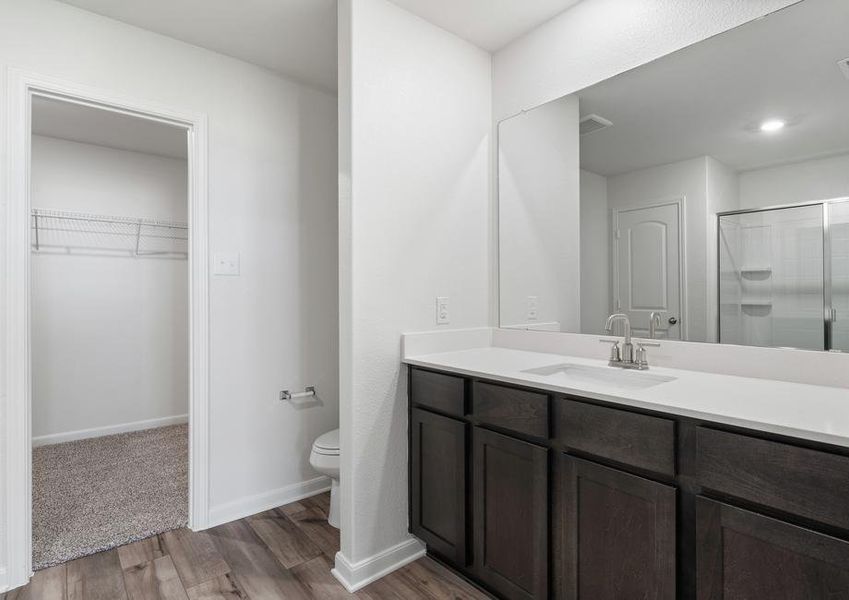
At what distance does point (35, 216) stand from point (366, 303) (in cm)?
315

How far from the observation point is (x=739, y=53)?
1510mm

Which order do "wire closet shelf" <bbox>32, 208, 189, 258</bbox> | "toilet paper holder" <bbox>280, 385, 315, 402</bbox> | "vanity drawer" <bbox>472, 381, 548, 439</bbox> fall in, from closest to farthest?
"vanity drawer" <bbox>472, 381, 548, 439</bbox>
"toilet paper holder" <bbox>280, 385, 315, 402</bbox>
"wire closet shelf" <bbox>32, 208, 189, 258</bbox>

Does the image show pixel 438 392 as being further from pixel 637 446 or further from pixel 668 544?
pixel 668 544

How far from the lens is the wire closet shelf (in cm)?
343

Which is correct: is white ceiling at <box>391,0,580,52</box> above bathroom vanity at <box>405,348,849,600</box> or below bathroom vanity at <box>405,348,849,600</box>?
above

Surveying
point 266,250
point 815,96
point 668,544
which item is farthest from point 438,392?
point 815,96

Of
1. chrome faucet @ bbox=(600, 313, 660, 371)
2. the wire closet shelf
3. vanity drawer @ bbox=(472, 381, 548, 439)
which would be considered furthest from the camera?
the wire closet shelf

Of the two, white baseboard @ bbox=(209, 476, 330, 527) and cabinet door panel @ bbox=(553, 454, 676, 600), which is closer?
cabinet door panel @ bbox=(553, 454, 676, 600)

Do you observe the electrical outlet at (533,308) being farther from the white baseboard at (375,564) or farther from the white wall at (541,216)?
the white baseboard at (375,564)

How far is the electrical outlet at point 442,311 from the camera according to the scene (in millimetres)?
2102

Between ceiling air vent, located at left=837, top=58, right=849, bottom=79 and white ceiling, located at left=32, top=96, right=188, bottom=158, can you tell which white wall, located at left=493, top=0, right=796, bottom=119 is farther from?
white ceiling, located at left=32, top=96, right=188, bottom=158

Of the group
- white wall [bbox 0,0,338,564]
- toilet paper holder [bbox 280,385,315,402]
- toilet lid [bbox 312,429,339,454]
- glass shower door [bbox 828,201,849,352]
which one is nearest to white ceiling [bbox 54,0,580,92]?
white wall [bbox 0,0,338,564]

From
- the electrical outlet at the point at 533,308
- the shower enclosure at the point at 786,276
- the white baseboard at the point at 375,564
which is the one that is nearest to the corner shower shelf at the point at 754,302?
the shower enclosure at the point at 786,276

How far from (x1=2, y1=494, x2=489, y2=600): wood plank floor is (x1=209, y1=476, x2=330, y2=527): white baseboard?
0.08m
